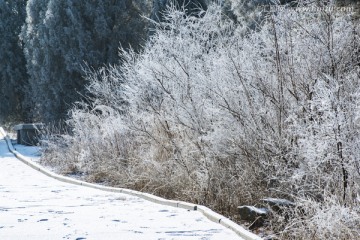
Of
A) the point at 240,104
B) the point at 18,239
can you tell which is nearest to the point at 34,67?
the point at 240,104

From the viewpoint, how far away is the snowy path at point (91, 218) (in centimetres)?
543

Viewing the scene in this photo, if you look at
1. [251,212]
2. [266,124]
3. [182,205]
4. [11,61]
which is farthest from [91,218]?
[11,61]

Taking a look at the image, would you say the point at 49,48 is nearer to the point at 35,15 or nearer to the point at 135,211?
the point at 35,15

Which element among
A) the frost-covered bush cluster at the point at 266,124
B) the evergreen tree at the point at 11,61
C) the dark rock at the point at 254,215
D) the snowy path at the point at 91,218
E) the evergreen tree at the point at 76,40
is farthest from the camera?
the evergreen tree at the point at 11,61

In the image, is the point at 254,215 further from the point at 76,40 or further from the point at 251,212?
the point at 76,40

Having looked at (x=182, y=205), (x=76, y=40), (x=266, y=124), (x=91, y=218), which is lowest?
(x=91, y=218)

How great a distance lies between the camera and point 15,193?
8.74 metres

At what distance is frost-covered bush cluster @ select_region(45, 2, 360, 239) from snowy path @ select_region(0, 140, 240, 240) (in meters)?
0.65

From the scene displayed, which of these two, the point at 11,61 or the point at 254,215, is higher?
the point at 11,61

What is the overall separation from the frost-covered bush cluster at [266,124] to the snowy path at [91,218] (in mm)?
652

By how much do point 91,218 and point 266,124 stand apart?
2.31 metres

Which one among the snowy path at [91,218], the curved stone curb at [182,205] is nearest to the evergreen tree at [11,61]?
the curved stone curb at [182,205]

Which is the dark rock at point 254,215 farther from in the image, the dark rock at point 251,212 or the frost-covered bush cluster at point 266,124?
the frost-covered bush cluster at point 266,124

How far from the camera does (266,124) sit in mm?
6840
